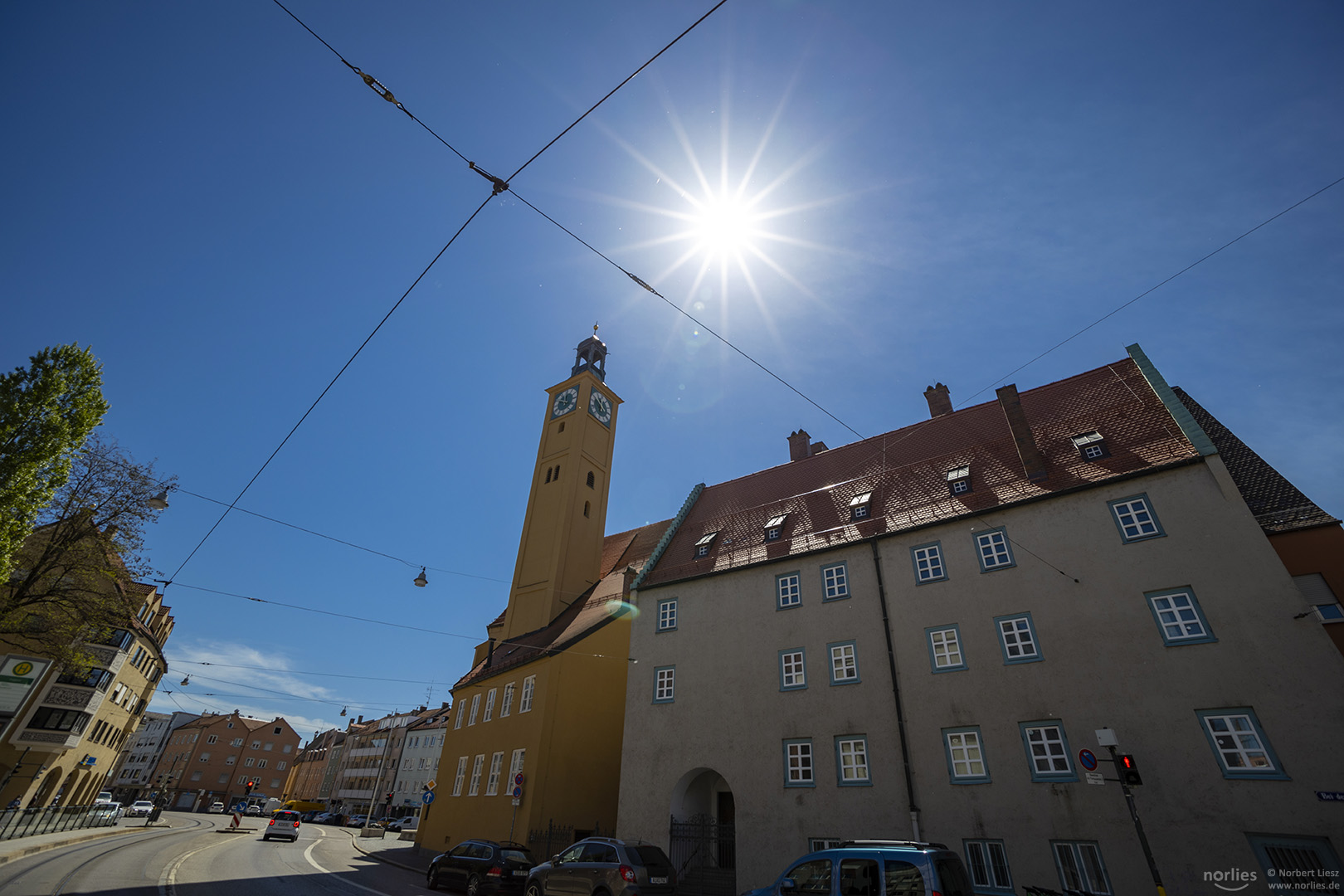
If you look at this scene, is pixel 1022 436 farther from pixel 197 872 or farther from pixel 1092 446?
pixel 197 872

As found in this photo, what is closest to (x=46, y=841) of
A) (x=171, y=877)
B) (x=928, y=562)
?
(x=171, y=877)

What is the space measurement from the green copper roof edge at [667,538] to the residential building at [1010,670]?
2.84 feet

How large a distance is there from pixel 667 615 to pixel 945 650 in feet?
34.7

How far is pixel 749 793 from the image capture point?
19.2 metres

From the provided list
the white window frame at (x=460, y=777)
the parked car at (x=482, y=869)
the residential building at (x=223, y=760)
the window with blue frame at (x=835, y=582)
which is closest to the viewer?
the parked car at (x=482, y=869)

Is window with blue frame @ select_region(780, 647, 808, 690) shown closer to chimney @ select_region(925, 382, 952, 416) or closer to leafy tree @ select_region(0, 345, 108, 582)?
chimney @ select_region(925, 382, 952, 416)

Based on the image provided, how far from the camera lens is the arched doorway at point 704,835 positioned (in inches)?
750

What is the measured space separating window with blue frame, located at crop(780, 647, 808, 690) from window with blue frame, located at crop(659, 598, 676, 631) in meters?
4.99

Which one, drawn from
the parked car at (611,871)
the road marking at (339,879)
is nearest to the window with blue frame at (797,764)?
the parked car at (611,871)

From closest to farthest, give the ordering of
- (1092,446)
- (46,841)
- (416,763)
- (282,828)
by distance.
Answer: (1092,446), (46,841), (282,828), (416,763)

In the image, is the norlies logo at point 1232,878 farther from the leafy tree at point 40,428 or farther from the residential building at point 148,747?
the residential building at point 148,747

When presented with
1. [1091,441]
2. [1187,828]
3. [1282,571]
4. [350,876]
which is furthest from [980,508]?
[350,876]

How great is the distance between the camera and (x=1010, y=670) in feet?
54.2

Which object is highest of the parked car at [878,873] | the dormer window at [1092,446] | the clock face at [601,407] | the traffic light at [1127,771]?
the clock face at [601,407]
